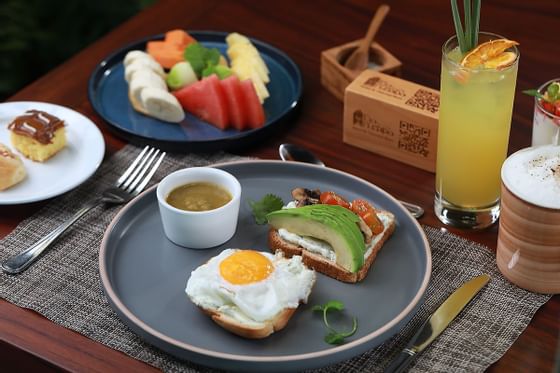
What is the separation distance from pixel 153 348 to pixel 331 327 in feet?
1.18

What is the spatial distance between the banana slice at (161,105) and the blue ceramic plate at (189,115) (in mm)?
21

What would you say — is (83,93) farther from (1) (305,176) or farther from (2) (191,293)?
(2) (191,293)

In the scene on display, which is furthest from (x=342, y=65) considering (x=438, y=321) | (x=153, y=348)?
(x=153, y=348)

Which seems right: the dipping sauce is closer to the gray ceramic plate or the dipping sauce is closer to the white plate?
the gray ceramic plate

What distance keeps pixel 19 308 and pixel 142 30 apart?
1372 mm

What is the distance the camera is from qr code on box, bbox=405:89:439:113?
209 centimetres

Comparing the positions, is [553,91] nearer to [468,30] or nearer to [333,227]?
[468,30]

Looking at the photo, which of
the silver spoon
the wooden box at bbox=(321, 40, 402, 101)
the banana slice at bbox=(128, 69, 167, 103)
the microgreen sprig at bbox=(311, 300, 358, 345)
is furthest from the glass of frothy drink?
the banana slice at bbox=(128, 69, 167, 103)

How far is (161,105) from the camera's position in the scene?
2.32 metres

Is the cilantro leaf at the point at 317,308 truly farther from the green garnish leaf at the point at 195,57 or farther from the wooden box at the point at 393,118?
the green garnish leaf at the point at 195,57

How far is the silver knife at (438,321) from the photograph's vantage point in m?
1.53

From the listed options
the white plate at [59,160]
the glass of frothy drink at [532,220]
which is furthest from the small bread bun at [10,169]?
the glass of frothy drink at [532,220]

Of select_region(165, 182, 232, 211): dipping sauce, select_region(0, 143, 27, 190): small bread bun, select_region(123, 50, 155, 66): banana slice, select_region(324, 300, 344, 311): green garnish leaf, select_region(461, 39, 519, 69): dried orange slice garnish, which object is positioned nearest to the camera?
select_region(324, 300, 344, 311): green garnish leaf

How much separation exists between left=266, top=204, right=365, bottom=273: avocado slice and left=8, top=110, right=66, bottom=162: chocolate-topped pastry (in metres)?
0.71
